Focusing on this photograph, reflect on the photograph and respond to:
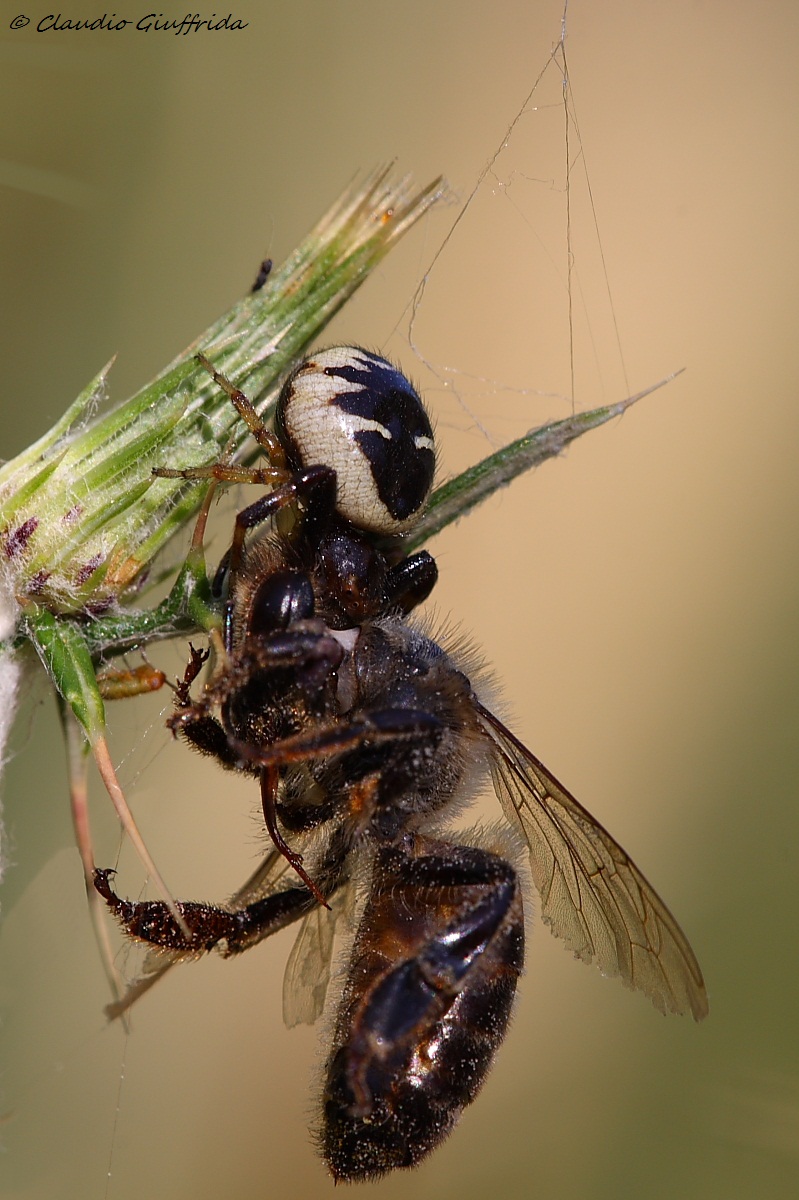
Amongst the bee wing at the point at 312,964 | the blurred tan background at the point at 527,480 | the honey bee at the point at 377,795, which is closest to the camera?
the honey bee at the point at 377,795

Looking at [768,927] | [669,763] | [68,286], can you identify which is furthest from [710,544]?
[68,286]

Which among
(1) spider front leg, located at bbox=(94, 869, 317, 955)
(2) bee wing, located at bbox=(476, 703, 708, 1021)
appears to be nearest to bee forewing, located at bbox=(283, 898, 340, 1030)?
(1) spider front leg, located at bbox=(94, 869, 317, 955)

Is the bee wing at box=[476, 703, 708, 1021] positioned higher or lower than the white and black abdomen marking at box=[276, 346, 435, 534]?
lower

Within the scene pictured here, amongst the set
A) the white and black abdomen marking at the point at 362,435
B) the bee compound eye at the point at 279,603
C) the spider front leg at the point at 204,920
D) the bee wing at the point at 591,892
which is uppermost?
the white and black abdomen marking at the point at 362,435

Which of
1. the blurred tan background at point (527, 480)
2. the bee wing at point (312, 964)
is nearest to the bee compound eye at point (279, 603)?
the bee wing at point (312, 964)

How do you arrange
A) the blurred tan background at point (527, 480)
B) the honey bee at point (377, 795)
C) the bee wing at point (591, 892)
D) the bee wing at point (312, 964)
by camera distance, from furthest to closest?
the blurred tan background at point (527, 480) < the bee wing at point (312, 964) < the bee wing at point (591, 892) < the honey bee at point (377, 795)

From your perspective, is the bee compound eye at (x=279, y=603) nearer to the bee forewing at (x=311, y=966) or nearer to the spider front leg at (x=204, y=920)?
the spider front leg at (x=204, y=920)

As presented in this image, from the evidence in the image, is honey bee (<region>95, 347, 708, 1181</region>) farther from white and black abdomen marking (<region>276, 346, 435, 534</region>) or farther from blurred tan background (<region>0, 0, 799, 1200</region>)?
blurred tan background (<region>0, 0, 799, 1200</region>)
